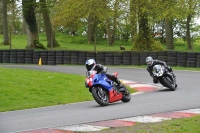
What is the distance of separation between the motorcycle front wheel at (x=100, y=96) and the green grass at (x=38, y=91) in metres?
2.07

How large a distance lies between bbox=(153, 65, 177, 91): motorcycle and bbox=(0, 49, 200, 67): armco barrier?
10.3 m

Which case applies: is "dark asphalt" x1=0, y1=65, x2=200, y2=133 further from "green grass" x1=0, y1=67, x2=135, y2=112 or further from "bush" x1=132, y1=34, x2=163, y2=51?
"bush" x1=132, y1=34, x2=163, y2=51

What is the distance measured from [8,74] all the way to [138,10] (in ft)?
51.6

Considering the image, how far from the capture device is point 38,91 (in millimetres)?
16047

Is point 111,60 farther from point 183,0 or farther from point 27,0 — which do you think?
point 27,0

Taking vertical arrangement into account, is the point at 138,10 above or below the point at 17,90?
above

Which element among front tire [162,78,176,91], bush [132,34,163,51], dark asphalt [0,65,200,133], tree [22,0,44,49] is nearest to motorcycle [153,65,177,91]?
front tire [162,78,176,91]

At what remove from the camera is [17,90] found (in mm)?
15742

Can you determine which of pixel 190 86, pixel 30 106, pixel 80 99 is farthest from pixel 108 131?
pixel 190 86

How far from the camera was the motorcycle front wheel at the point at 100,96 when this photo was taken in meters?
12.3

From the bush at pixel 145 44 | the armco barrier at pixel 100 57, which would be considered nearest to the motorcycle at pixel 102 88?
the armco barrier at pixel 100 57

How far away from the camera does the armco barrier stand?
27.0 meters

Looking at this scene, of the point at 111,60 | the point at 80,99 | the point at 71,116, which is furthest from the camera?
the point at 111,60

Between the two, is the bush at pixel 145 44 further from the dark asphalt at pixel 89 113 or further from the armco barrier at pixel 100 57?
the dark asphalt at pixel 89 113
